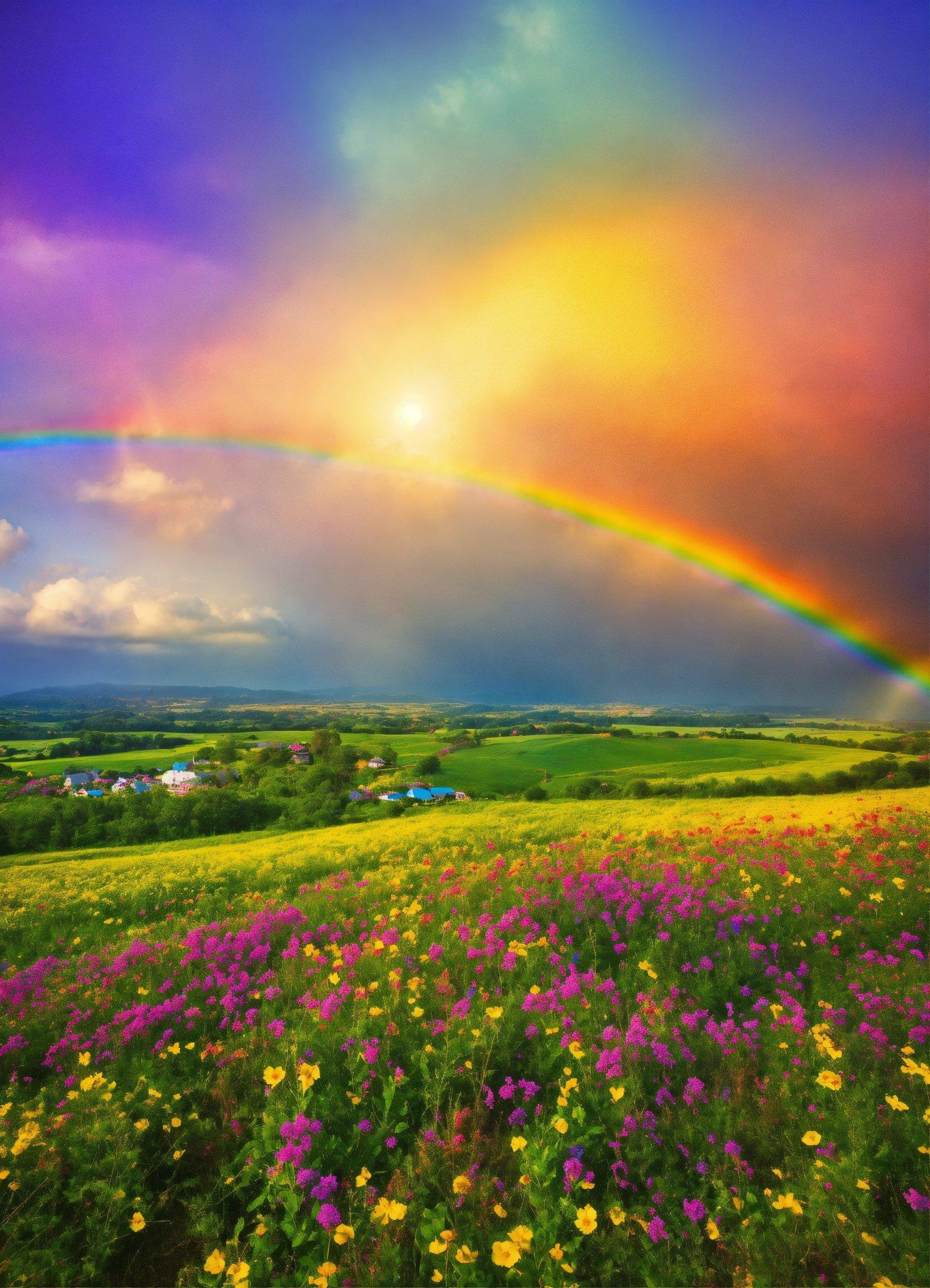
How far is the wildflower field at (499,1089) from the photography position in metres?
3.22

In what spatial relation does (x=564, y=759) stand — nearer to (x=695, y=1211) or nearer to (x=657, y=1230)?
(x=695, y=1211)

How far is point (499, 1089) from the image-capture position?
4.57 metres

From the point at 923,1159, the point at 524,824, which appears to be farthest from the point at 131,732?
the point at 923,1159

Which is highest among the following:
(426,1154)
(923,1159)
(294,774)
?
(923,1159)

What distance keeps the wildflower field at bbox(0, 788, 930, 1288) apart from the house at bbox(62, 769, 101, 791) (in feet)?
173

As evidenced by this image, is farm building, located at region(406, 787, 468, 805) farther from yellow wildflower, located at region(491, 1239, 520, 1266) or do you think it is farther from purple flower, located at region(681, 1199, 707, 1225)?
yellow wildflower, located at region(491, 1239, 520, 1266)

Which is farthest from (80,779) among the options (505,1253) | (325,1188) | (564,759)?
(505,1253)

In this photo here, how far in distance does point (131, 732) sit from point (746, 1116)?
87331 mm

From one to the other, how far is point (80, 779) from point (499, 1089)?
62.9 m

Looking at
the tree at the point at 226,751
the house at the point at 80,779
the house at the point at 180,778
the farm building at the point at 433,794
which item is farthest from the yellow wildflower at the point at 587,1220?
the tree at the point at 226,751

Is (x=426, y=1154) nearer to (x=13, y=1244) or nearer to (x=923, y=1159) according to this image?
(x=13, y=1244)

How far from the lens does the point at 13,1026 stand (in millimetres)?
6418

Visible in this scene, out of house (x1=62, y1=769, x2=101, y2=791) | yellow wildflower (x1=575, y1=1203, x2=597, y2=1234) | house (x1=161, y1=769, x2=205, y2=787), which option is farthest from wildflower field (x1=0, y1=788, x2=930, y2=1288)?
house (x1=62, y1=769, x2=101, y2=791)

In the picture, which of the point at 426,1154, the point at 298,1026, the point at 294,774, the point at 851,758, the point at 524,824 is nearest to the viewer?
the point at 426,1154
